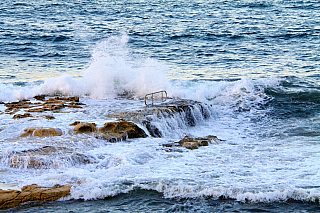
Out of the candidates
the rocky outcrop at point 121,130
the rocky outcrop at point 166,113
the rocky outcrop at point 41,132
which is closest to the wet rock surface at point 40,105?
the rocky outcrop at point 41,132

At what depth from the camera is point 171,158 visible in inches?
269

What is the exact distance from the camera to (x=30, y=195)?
17.3 feet

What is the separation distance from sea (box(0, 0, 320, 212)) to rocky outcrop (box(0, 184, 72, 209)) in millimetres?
110

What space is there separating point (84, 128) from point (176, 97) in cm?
459

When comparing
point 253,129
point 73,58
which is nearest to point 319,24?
point 73,58

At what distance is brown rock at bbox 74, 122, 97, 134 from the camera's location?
7.89 metres

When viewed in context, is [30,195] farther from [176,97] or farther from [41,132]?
[176,97]

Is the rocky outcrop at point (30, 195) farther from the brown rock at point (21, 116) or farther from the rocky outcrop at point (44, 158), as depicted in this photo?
the brown rock at point (21, 116)

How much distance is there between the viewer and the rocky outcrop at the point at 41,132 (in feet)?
25.0

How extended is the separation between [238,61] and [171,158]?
12.2m

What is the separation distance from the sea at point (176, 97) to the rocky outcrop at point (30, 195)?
0.11 m

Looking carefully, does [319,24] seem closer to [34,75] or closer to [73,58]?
[73,58]

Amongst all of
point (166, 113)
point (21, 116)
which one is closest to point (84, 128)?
point (21, 116)

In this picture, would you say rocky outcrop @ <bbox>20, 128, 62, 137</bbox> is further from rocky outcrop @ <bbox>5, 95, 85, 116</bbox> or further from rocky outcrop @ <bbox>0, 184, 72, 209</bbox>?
rocky outcrop @ <bbox>0, 184, 72, 209</bbox>
